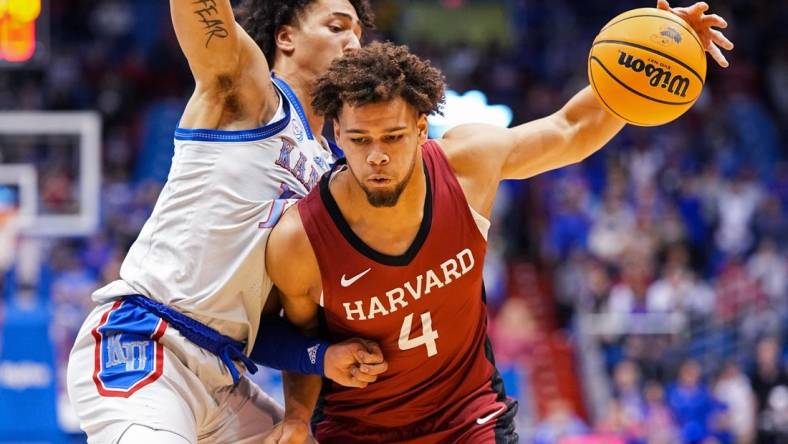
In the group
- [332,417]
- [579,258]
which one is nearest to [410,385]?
[332,417]

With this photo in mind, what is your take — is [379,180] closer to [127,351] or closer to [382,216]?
[382,216]

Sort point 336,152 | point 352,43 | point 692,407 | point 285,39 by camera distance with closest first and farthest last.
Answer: point 352,43 → point 285,39 → point 336,152 → point 692,407

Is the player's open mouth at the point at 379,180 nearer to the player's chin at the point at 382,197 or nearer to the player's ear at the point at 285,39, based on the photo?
the player's chin at the point at 382,197

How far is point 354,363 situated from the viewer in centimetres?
439

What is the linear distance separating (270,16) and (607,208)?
11097 mm

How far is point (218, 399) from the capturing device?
4.47m

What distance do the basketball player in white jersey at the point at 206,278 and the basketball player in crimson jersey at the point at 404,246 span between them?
13 centimetres

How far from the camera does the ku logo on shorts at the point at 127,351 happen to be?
4.15 meters

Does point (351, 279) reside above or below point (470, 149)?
below

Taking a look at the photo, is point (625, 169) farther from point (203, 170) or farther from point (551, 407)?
point (203, 170)

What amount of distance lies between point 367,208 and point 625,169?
1299cm

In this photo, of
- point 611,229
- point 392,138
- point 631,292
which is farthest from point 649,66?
point 611,229

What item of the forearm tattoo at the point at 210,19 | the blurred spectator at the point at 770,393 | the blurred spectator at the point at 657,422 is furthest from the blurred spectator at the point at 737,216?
the forearm tattoo at the point at 210,19

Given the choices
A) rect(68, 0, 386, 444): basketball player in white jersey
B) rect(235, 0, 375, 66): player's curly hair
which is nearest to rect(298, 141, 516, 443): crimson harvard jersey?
rect(68, 0, 386, 444): basketball player in white jersey
